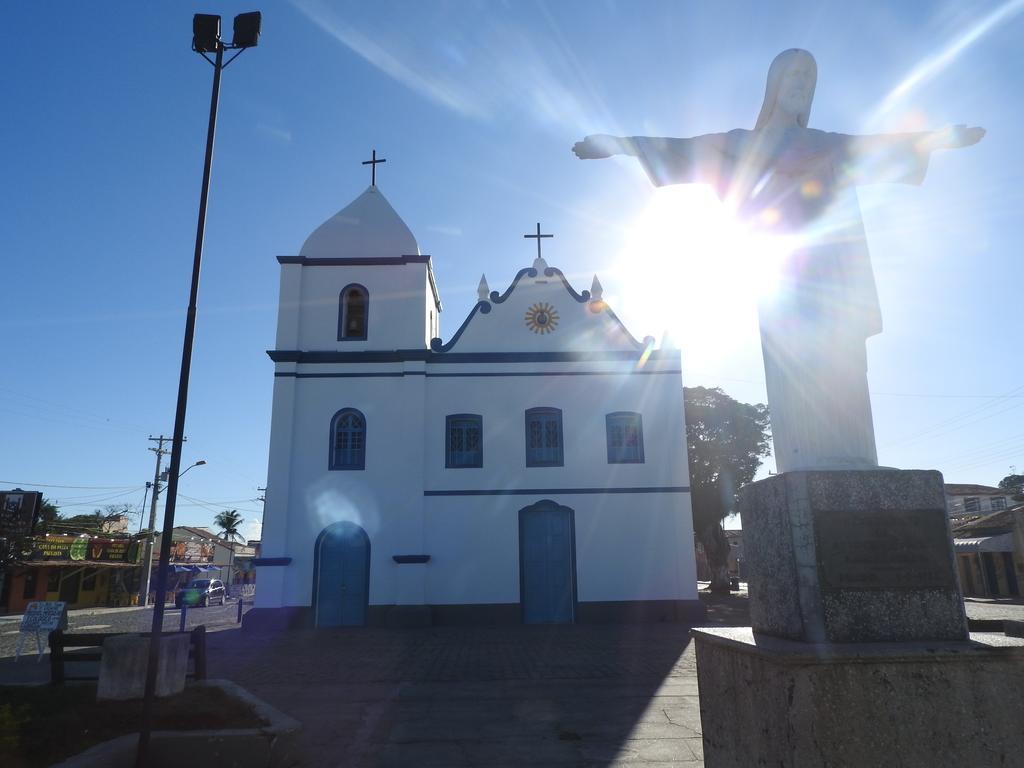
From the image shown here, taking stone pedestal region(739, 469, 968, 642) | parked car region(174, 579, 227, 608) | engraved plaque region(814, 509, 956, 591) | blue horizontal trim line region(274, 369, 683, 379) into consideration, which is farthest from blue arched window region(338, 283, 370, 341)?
parked car region(174, 579, 227, 608)

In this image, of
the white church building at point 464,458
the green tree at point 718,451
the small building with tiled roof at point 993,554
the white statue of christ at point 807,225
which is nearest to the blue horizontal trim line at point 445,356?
the white church building at point 464,458

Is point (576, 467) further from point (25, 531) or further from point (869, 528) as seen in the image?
point (25, 531)

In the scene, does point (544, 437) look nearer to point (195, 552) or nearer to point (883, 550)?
point (883, 550)

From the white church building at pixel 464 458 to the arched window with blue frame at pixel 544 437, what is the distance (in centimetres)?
4

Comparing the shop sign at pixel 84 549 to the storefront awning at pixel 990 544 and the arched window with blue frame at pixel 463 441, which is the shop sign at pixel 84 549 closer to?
A: the arched window with blue frame at pixel 463 441

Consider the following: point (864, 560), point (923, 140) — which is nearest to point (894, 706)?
point (864, 560)

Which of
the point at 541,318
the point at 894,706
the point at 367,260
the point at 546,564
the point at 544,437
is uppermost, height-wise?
the point at 367,260

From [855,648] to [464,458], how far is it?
14.6 metres

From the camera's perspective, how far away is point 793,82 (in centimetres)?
422

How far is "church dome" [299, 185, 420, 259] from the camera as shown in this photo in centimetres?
1884

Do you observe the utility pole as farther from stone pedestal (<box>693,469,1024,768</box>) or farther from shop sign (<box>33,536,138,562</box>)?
stone pedestal (<box>693,469,1024,768</box>)

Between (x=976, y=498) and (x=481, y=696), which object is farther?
(x=976, y=498)

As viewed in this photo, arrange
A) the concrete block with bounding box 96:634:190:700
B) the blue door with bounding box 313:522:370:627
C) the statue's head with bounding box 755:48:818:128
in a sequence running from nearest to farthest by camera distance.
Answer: the statue's head with bounding box 755:48:818:128 → the concrete block with bounding box 96:634:190:700 → the blue door with bounding box 313:522:370:627

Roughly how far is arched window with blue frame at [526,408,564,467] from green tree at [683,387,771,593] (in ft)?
33.2
